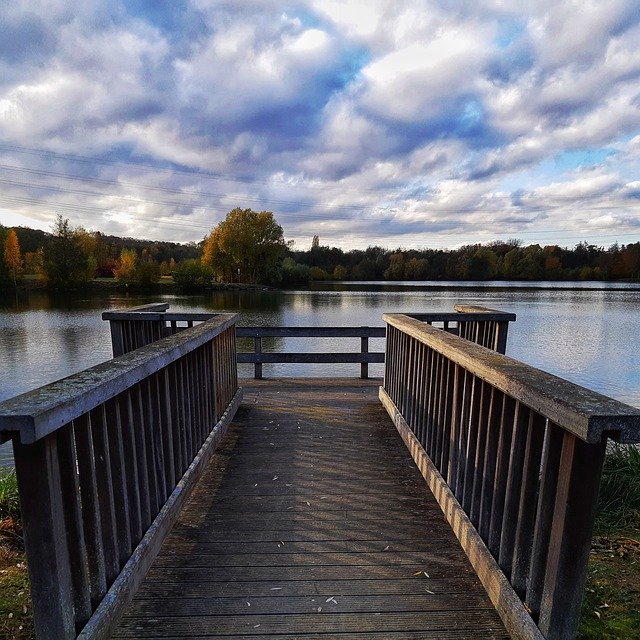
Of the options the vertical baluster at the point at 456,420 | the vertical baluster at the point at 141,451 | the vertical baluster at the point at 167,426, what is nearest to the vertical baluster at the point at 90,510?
the vertical baluster at the point at 141,451

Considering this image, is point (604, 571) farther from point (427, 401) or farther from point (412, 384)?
point (412, 384)

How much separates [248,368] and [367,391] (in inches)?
381

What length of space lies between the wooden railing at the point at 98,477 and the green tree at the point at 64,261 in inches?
2382

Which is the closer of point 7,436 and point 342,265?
point 7,436

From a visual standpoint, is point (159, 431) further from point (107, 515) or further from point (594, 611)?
point (594, 611)

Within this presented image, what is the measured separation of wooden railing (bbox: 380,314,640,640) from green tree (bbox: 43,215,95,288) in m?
61.2

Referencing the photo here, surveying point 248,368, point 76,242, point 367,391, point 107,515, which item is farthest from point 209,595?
point 76,242

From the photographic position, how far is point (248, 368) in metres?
15.3

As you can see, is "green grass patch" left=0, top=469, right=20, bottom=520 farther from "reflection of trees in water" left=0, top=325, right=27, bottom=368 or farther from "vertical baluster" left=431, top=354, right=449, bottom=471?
"reflection of trees in water" left=0, top=325, right=27, bottom=368

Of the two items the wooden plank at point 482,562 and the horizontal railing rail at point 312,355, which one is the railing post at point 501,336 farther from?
the horizontal railing rail at point 312,355

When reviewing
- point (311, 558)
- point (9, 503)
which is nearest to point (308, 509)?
point (311, 558)

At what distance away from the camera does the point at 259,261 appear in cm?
6538

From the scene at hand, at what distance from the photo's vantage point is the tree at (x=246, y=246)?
2496 inches

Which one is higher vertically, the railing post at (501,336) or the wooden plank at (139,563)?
the railing post at (501,336)
